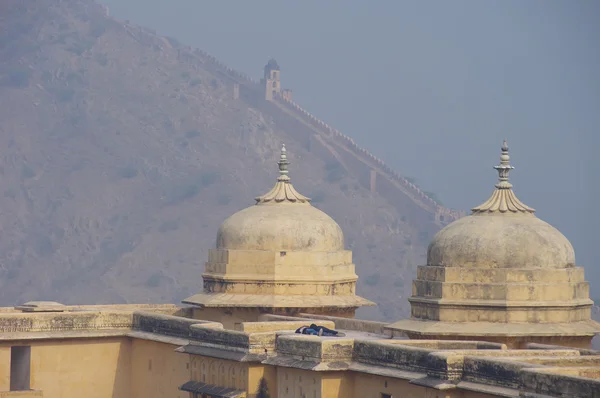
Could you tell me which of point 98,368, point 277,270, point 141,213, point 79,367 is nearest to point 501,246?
point 277,270

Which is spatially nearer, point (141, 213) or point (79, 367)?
point (79, 367)

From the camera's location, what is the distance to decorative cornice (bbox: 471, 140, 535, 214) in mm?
26984

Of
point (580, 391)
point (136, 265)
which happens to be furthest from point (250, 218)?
point (136, 265)

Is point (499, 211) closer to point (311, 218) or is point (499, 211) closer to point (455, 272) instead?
point (455, 272)

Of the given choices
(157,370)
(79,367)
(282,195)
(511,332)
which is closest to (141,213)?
(282,195)

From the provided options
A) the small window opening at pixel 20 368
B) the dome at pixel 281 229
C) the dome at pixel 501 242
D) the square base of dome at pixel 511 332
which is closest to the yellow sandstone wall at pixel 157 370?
the small window opening at pixel 20 368

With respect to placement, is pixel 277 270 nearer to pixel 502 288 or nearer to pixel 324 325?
pixel 324 325

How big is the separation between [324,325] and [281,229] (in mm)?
5033

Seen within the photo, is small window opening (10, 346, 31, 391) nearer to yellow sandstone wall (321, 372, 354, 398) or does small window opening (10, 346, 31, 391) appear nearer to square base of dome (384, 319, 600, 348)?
square base of dome (384, 319, 600, 348)

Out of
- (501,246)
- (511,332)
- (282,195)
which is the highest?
(282,195)

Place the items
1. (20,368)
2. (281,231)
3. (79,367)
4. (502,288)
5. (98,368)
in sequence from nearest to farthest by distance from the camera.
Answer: (502,288) → (20,368) → (79,367) → (98,368) → (281,231)

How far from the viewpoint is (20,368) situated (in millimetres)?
30312

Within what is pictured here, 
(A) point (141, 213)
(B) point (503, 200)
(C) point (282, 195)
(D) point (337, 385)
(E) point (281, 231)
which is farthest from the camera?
(A) point (141, 213)

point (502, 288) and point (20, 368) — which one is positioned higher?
point (502, 288)
